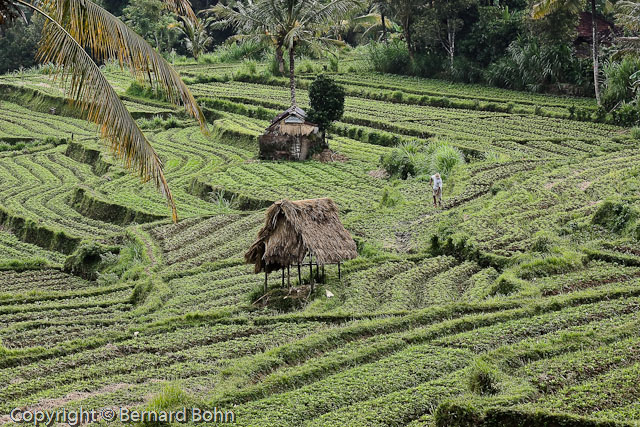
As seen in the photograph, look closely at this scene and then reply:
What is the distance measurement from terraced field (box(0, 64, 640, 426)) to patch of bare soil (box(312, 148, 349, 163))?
713 mm

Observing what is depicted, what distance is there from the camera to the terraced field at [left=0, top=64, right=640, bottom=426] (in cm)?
1163

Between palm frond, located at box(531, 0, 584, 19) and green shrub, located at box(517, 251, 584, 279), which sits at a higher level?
Answer: palm frond, located at box(531, 0, 584, 19)

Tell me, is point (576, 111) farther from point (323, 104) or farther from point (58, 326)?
point (58, 326)

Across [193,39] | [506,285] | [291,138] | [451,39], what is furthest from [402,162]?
[193,39]

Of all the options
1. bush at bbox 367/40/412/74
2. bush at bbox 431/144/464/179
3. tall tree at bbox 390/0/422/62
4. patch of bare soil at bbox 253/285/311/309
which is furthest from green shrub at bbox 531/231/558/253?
bush at bbox 367/40/412/74

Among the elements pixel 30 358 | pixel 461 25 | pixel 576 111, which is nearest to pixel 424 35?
pixel 461 25

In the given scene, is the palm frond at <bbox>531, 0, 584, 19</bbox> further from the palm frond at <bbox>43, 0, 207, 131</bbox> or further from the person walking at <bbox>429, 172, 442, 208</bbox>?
the palm frond at <bbox>43, 0, 207, 131</bbox>

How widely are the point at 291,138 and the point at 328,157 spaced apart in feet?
5.79

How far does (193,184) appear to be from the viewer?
106 feet

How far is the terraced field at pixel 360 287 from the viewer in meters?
11.6

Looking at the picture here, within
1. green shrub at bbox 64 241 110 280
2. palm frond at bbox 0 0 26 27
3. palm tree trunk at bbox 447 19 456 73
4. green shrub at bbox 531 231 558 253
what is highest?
palm tree trunk at bbox 447 19 456 73

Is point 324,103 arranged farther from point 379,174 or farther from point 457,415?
point 457,415

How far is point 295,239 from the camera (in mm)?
17281

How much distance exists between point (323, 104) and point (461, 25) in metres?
14.3
